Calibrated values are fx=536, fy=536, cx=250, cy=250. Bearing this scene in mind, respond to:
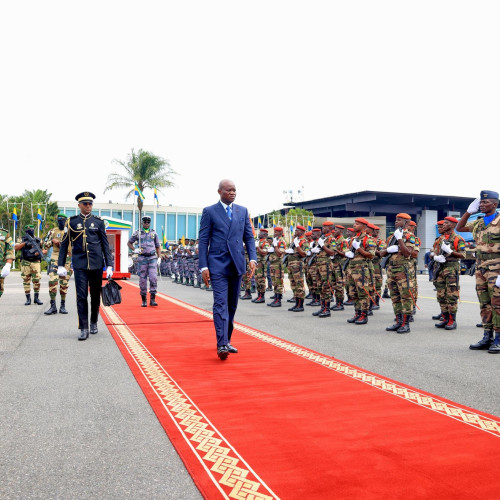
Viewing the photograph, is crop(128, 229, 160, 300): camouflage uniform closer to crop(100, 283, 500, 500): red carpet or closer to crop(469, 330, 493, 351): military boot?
crop(100, 283, 500, 500): red carpet

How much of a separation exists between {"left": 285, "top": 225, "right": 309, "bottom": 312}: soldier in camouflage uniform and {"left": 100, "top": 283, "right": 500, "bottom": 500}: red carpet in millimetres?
5758

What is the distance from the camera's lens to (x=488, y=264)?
22.9 feet

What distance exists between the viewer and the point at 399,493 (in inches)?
107

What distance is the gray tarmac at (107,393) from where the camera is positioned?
293cm

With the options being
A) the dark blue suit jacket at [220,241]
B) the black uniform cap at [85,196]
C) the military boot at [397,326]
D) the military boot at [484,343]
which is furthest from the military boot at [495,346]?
the black uniform cap at [85,196]

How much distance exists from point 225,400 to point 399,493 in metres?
1.99

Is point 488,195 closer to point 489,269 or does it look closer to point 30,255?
point 489,269

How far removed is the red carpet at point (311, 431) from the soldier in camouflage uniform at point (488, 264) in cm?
231

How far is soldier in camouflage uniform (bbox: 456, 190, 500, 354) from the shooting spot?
6840 mm

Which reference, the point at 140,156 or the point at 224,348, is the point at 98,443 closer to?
the point at 224,348

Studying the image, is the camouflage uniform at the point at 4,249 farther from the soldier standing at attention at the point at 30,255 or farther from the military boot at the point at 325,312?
the military boot at the point at 325,312

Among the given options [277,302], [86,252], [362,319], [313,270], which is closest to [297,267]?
[313,270]

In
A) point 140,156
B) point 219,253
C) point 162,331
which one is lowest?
point 162,331

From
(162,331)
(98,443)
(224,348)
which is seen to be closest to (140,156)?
(162,331)
